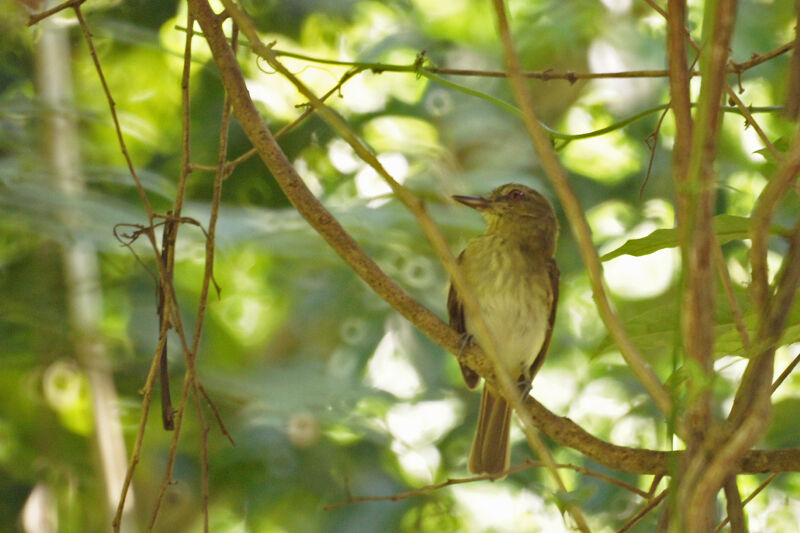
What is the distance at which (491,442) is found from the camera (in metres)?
3.81

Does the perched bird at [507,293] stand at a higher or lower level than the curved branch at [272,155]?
higher

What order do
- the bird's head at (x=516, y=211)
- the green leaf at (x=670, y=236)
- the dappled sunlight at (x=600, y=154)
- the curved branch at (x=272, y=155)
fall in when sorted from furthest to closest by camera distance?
the dappled sunlight at (x=600, y=154) → the bird's head at (x=516, y=211) → the curved branch at (x=272, y=155) → the green leaf at (x=670, y=236)

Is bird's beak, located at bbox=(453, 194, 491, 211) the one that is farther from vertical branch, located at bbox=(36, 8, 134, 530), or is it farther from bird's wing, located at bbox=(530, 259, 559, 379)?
vertical branch, located at bbox=(36, 8, 134, 530)

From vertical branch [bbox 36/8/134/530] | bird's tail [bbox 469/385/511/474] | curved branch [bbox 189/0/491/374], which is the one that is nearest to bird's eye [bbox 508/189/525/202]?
bird's tail [bbox 469/385/511/474]

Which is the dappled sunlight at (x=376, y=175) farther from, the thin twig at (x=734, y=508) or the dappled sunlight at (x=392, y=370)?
the thin twig at (x=734, y=508)

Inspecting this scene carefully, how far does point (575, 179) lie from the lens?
191 inches

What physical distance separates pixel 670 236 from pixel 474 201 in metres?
2.38

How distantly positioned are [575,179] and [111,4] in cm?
224

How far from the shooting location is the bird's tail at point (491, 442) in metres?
3.80

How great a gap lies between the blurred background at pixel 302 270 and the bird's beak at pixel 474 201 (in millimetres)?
137

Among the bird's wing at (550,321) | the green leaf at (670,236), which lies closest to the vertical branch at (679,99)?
the green leaf at (670,236)

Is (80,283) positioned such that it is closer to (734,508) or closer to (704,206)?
(734,508)

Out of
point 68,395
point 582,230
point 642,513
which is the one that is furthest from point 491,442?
point 582,230

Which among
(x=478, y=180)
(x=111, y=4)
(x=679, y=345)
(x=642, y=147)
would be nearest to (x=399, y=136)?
(x=478, y=180)
